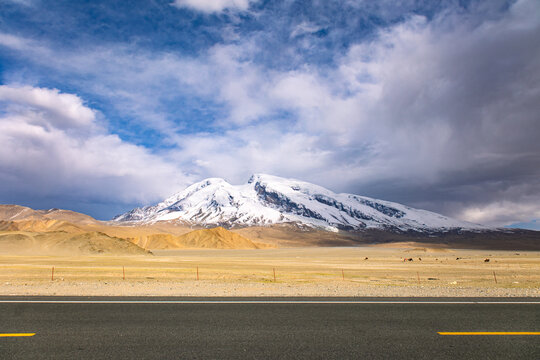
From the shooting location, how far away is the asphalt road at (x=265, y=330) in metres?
6.35

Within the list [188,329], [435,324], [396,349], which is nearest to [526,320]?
[435,324]

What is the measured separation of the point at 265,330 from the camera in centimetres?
782

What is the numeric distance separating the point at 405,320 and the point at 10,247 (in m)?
103

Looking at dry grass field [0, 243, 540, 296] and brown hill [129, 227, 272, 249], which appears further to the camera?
brown hill [129, 227, 272, 249]

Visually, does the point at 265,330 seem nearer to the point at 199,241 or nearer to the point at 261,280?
the point at 261,280

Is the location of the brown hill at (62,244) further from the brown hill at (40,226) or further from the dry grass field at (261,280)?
the dry grass field at (261,280)

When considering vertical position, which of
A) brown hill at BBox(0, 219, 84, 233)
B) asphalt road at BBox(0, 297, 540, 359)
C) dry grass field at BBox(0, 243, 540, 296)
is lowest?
dry grass field at BBox(0, 243, 540, 296)

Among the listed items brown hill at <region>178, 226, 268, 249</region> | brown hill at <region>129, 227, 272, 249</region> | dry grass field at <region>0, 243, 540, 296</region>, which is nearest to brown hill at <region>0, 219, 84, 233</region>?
brown hill at <region>129, 227, 272, 249</region>

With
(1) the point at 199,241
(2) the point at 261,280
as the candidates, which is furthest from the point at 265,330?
(1) the point at 199,241

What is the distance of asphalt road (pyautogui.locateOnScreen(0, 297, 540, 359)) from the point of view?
6348 millimetres

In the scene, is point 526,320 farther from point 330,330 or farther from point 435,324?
point 330,330

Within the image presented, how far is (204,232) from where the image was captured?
171000mm

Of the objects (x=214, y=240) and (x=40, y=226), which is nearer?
(x=40, y=226)

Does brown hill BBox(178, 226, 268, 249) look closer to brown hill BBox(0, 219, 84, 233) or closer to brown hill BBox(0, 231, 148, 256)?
brown hill BBox(0, 219, 84, 233)
